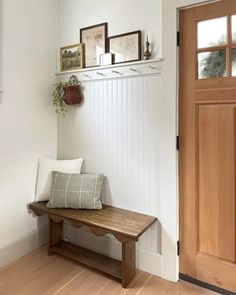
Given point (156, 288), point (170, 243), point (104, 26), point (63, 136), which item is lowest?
point (156, 288)

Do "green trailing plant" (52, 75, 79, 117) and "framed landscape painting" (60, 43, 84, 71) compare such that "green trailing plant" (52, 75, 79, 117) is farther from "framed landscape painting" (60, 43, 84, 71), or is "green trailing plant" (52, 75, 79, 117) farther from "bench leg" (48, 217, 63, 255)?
"bench leg" (48, 217, 63, 255)

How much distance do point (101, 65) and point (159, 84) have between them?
629 millimetres

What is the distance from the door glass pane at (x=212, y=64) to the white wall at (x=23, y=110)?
61.2 inches

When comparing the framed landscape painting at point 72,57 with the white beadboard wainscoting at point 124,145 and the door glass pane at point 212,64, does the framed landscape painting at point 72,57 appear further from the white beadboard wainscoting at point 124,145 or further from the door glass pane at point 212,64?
the door glass pane at point 212,64

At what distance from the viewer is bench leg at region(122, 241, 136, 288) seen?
6.46 ft

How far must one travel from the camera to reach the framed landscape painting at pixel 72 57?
250cm

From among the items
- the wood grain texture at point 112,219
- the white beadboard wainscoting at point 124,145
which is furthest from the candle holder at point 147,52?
the wood grain texture at point 112,219

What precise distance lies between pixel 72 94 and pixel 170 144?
110cm

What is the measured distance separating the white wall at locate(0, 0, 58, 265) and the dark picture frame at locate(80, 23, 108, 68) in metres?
0.42

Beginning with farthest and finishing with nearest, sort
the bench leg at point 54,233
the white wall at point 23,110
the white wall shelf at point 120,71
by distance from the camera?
the bench leg at point 54,233, the white wall at point 23,110, the white wall shelf at point 120,71

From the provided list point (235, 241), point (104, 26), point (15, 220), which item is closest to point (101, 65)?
point (104, 26)

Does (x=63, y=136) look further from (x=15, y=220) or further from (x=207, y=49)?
(x=207, y=49)

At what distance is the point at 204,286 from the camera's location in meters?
1.98

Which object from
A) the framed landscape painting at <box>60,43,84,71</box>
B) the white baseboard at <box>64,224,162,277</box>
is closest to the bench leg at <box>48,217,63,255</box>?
the white baseboard at <box>64,224,162,277</box>
